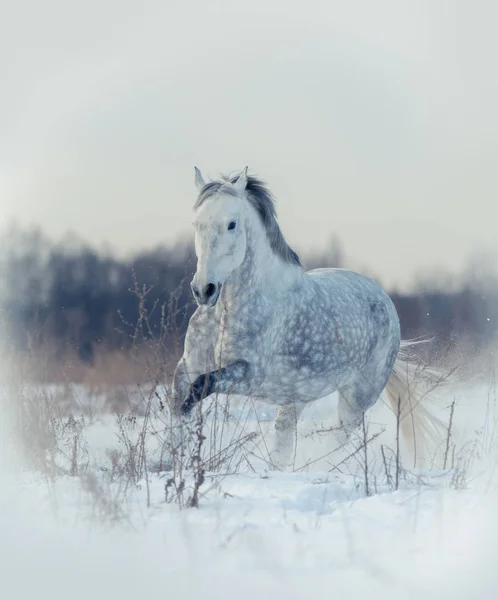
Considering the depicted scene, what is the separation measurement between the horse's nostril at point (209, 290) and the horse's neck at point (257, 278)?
0.61 meters

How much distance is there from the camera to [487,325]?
1200cm

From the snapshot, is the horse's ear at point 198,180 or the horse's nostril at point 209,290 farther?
the horse's ear at point 198,180

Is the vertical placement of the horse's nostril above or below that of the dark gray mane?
below

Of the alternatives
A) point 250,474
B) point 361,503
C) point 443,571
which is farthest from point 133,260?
point 443,571

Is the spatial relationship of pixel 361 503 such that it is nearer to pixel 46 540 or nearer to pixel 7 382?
pixel 46 540

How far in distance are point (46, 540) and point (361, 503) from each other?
1.22 metres

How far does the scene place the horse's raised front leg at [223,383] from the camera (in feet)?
14.0

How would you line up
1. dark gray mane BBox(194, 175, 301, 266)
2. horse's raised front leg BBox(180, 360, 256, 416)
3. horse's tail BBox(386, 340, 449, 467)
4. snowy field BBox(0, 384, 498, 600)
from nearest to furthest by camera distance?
snowy field BBox(0, 384, 498, 600), horse's raised front leg BBox(180, 360, 256, 416), dark gray mane BBox(194, 175, 301, 266), horse's tail BBox(386, 340, 449, 467)

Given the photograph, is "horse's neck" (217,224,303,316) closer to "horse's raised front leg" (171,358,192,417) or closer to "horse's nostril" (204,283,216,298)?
"horse's raised front leg" (171,358,192,417)

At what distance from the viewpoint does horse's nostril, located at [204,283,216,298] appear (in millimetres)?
4312

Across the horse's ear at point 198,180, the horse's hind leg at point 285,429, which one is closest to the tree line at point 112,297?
the horse's ear at point 198,180

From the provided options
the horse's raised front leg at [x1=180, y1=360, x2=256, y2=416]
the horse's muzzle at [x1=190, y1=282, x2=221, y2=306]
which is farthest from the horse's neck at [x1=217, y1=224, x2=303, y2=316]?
the horse's muzzle at [x1=190, y1=282, x2=221, y2=306]

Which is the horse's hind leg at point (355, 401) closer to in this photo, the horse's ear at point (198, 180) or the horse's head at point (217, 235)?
the horse's head at point (217, 235)

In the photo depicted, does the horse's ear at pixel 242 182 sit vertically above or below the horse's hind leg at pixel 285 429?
above
